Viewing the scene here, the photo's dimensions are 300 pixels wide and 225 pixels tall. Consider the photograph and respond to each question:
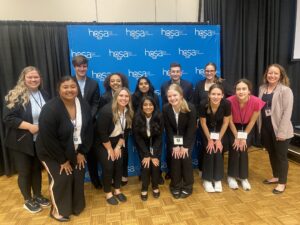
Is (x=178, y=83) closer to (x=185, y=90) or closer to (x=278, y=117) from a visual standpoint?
(x=185, y=90)

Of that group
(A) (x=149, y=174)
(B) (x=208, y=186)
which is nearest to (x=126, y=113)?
(A) (x=149, y=174)

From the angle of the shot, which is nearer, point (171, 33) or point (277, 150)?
point (277, 150)

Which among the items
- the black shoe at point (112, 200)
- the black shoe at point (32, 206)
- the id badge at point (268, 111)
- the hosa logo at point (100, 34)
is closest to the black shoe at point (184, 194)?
the black shoe at point (112, 200)

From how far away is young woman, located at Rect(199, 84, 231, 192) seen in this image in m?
2.77

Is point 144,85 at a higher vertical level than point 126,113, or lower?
higher

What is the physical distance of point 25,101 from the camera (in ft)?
7.74

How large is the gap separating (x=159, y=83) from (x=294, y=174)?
7.30ft

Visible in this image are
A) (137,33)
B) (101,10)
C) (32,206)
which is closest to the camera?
(32,206)

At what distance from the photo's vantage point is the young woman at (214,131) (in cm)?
277

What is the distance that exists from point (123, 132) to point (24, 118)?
1.02 m

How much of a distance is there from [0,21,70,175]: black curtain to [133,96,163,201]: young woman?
1730 millimetres

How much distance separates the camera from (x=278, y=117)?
269cm

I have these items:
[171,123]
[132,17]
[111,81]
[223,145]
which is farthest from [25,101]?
[132,17]

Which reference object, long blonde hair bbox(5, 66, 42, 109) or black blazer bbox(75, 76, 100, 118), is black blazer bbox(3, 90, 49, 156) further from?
black blazer bbox(75, 76, 100, 118)
